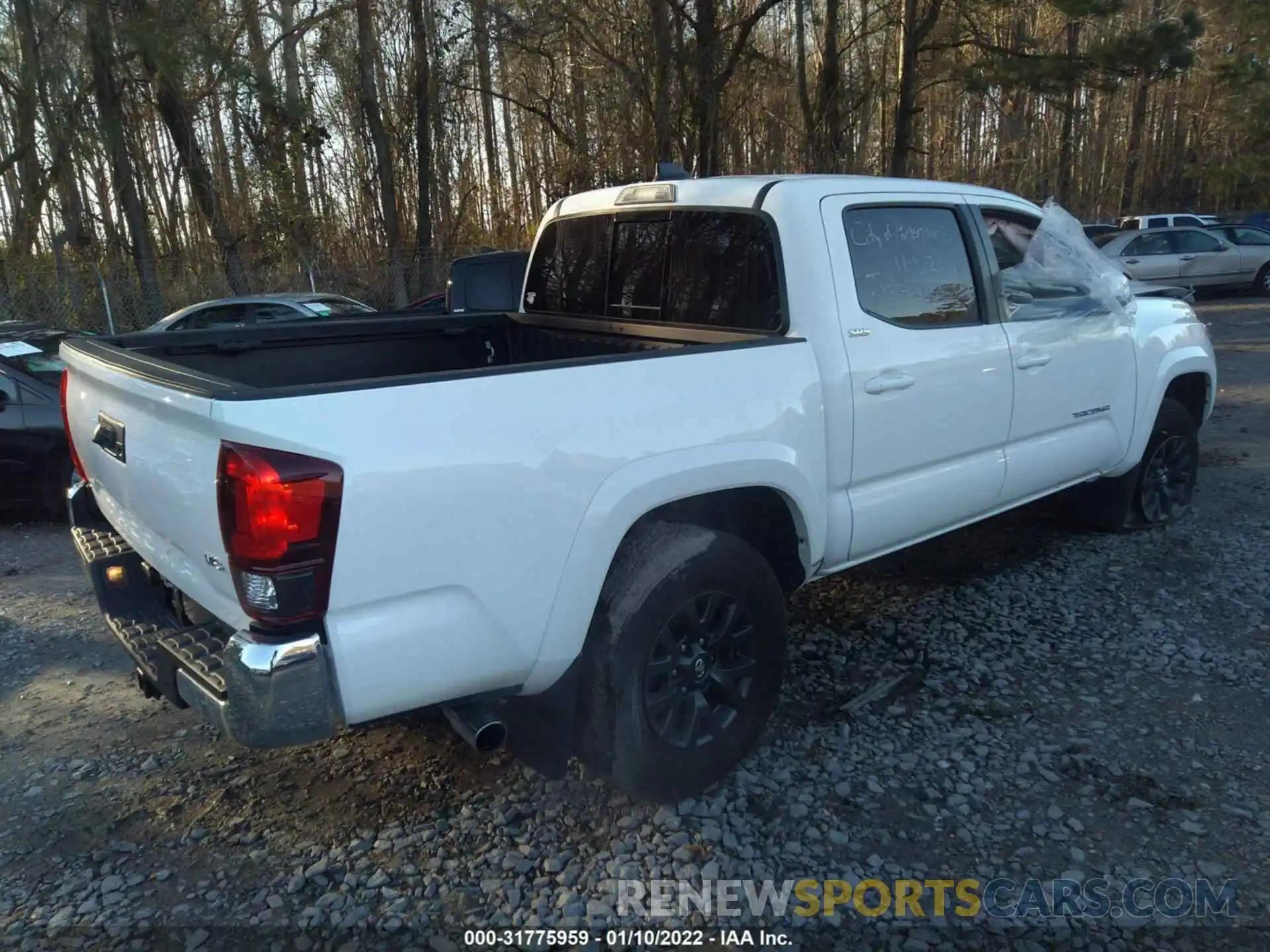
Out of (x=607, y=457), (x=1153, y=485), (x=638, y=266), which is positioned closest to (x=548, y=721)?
(x=607, y=457)

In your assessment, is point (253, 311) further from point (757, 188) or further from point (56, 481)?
point (757, 188)

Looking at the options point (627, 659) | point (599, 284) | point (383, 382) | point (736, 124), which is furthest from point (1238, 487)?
point (736, 124)

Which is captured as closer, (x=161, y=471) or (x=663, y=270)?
(x=161, y=471)

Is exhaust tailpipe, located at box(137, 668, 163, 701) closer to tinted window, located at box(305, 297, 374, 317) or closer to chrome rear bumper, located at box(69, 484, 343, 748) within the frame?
chrome rear bumper, located at box(69, 484, 343, 748)

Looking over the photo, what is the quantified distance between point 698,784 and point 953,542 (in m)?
3.12

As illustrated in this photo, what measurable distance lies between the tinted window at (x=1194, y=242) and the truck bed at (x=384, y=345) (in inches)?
750

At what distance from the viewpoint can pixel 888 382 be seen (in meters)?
3.67

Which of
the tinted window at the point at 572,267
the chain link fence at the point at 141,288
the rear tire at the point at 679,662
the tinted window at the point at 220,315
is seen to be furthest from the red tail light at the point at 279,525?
the chain link fence at the point at 141,288

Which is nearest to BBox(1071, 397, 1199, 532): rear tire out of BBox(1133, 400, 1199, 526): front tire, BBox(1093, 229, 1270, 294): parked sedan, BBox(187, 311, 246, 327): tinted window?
BBox(1133, 400, 1199, 526): front tire

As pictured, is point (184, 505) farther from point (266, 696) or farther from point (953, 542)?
point (953, 542)

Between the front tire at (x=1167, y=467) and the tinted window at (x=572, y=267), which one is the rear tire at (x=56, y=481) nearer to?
the tinted window at (x=572, y=267)

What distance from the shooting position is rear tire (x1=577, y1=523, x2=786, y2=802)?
298cm

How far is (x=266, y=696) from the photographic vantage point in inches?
93.0

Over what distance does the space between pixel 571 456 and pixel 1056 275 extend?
3.07 m
